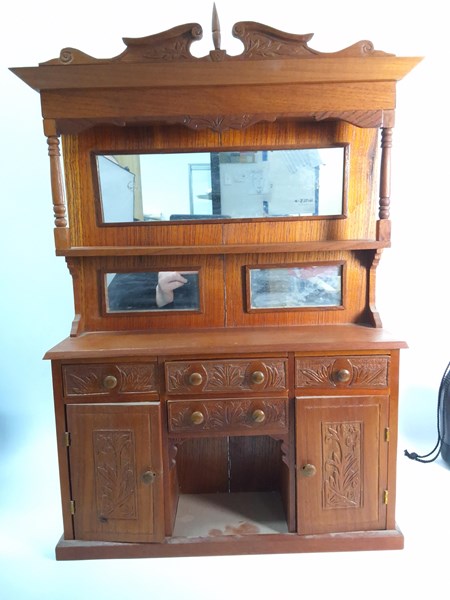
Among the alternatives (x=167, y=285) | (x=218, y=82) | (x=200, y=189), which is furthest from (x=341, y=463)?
(x=218, y=82)

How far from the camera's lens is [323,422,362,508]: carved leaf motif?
4.87 feet

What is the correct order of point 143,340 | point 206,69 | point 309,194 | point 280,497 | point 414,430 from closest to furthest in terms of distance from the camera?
point 206,69 < point 143,340 < point 309,194 < point 280,497 < point 414,430

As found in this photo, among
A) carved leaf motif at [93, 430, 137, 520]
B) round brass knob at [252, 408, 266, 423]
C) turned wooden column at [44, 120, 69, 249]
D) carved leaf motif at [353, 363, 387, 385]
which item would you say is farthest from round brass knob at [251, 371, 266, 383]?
turned wooden column at [44, 120, 69, 249]

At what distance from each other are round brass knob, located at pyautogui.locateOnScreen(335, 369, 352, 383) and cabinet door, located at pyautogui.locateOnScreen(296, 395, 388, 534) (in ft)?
0.21

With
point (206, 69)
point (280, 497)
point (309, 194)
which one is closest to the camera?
point (206, 69)

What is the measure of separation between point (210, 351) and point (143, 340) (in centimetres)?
27

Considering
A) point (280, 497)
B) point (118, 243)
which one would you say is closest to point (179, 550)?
point (280, 497)

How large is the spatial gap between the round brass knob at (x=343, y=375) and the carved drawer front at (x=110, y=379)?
2.02 feet

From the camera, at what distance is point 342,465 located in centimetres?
149

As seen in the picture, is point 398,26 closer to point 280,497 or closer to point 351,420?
point 351,420

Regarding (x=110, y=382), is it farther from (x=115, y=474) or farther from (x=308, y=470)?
(x=308, y=470)

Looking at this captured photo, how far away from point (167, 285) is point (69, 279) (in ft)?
2.02

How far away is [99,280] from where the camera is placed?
1.70 m

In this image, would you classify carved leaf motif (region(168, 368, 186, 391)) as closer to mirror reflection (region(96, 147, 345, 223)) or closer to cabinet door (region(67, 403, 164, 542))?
cabinet door (region(67, 403, 164, 542))
